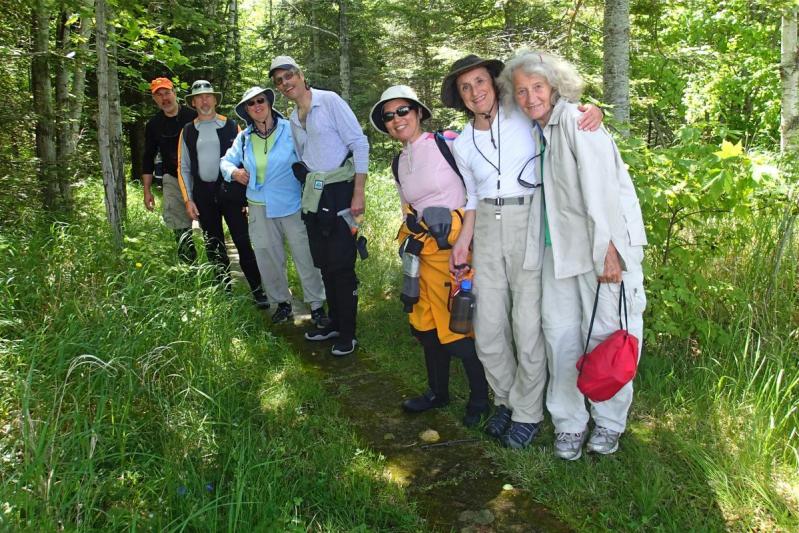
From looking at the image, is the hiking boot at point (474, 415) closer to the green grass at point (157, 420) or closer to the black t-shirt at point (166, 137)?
the green grass at point (157, 420)

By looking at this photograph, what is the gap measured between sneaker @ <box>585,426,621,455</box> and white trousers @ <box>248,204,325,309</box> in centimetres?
284

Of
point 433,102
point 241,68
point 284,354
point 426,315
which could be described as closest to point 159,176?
point 284,354

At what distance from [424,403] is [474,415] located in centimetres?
35

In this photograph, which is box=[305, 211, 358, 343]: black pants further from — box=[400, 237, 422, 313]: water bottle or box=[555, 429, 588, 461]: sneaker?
box=[555, 429, 588, 461]: sneaker

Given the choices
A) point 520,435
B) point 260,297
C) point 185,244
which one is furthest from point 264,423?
point 185,244

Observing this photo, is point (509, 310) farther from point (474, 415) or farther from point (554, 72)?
point (554, 72)

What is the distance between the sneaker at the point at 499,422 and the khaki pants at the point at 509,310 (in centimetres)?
8

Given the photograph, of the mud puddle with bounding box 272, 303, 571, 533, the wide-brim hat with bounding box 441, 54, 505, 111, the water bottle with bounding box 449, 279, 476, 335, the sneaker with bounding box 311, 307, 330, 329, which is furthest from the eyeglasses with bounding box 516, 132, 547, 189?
the sneaker with bounding box 311, 307, 330, 329

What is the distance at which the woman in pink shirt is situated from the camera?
3160 millimetres

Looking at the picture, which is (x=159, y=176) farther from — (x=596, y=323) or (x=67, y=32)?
(x=596, y=323)

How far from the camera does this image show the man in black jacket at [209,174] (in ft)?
16.6

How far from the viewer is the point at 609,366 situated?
2.55 m

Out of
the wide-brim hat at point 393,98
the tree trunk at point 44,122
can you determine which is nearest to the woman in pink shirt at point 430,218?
the wide-brim hat at point 393,98

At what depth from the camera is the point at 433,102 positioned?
15.0 m
